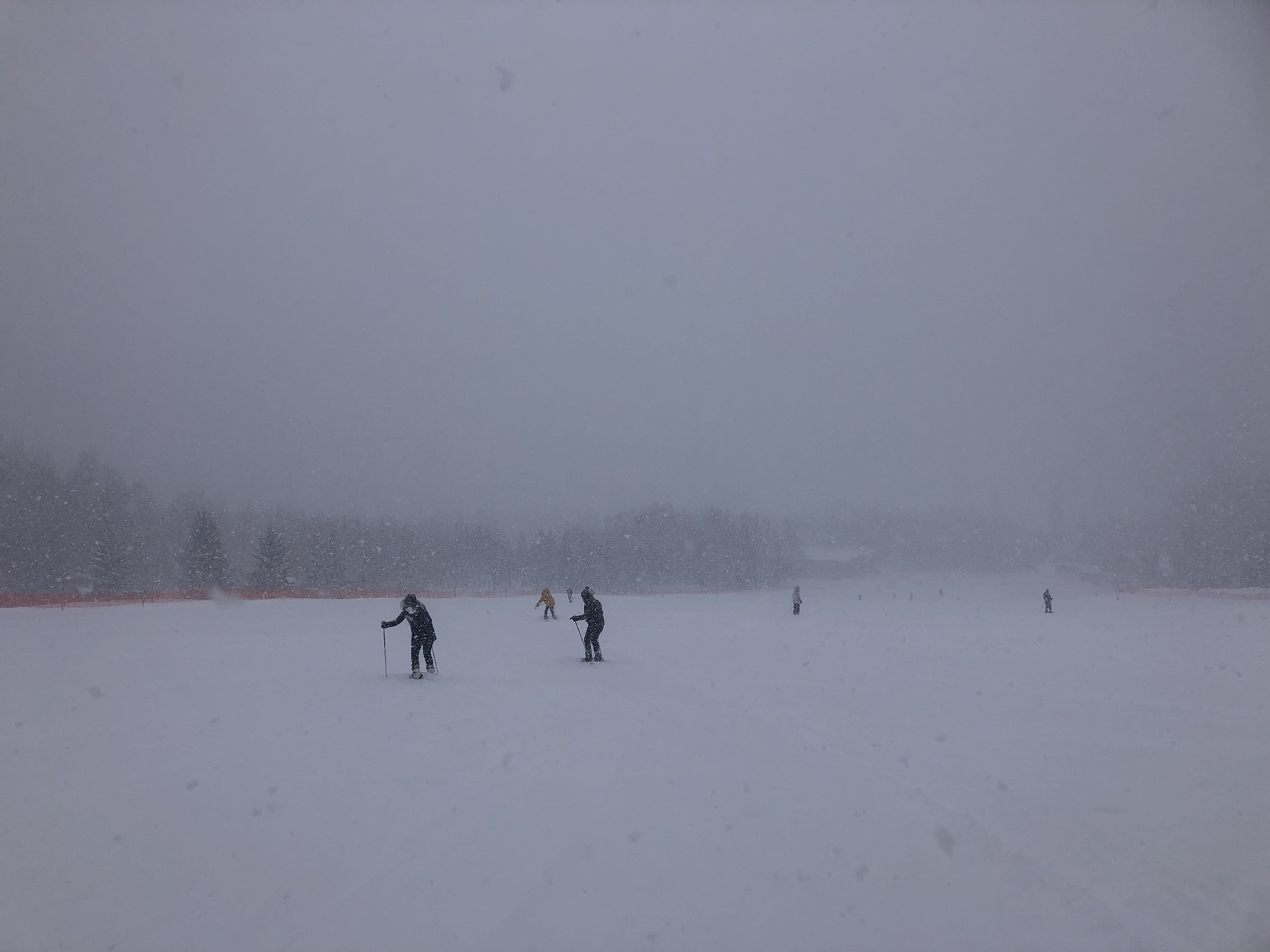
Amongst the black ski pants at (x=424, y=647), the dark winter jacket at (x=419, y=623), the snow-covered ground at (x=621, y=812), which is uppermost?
the dark winter jacket at (x=419, y=623)

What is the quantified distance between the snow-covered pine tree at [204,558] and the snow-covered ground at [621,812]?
5891 centimetres

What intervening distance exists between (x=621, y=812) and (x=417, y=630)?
7573 mm

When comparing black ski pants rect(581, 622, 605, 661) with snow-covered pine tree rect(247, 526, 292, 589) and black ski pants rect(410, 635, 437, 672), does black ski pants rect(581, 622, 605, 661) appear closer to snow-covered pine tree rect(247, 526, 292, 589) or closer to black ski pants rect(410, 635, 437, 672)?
black ski pants rect(410, 635, 437, 672)

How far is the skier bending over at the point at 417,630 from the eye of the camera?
11.9m

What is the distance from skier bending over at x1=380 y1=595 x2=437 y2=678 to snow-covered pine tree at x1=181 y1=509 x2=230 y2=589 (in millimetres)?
62202

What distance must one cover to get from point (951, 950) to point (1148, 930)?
1.31 m

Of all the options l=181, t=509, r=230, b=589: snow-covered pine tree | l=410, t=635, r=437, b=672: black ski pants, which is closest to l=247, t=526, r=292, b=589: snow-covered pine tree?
l=181, t=509, r=230, b=589: snow-covered pine tree

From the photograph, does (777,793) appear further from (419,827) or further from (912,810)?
(419,827)

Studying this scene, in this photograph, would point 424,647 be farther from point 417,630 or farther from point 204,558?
point 204,558

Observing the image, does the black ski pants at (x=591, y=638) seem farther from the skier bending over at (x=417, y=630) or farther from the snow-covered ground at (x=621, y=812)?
the skier bending over at (x=417, y=630)

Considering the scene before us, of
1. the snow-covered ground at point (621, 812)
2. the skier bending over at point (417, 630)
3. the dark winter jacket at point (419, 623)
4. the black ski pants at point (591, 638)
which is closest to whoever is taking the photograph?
the snow-covered ground at point (621, 812)

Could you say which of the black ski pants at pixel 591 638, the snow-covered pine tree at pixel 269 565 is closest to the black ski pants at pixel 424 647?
the black ski pants at pixel 591 638

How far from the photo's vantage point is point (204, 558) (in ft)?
208

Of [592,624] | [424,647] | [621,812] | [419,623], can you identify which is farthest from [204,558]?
[621,812]
